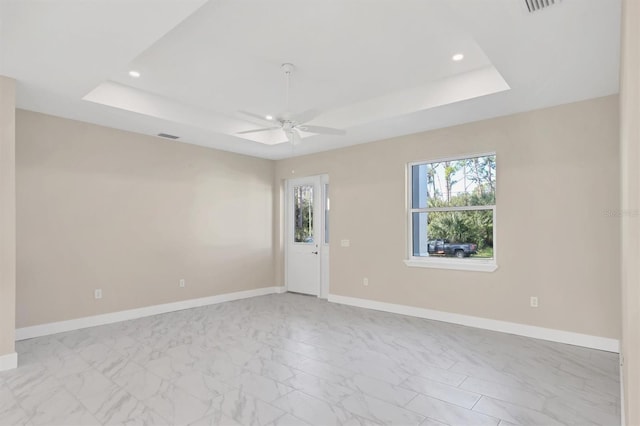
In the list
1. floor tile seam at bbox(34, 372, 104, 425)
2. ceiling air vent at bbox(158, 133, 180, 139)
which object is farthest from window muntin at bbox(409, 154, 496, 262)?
floor tile seam at bbox(34, 372, 104, 425)

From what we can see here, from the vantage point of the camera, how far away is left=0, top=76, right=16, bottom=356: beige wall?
3256 mm

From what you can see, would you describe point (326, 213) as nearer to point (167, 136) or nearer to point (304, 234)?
point (304, 234)

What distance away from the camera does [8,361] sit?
327 cm

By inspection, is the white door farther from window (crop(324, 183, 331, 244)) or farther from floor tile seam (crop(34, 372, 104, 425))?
floor tile seam (crop(34, 372, 104, 425))

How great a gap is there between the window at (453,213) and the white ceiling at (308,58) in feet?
2.22

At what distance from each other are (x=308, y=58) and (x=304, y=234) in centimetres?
408

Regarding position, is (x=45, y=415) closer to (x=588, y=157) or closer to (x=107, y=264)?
(x=107, y=264)

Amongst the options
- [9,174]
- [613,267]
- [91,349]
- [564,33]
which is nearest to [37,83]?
[9,174]

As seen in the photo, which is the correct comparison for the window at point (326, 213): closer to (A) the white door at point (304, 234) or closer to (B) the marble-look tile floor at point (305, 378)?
(A) the white door at point (304, 234)

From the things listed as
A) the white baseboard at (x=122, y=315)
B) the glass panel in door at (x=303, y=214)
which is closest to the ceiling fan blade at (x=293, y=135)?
the glass panel in door at (x=303, y=214)

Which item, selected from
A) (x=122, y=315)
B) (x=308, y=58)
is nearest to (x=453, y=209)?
(x=308, y=58)

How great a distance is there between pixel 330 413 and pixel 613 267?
335 centimetres

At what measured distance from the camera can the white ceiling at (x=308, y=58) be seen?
97.3 inches

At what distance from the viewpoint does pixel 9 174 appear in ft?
10.8
